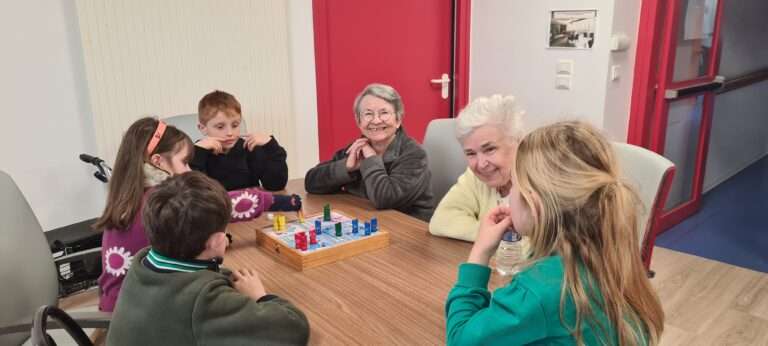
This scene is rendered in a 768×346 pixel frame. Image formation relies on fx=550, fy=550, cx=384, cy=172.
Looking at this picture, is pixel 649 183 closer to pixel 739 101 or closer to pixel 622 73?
pixel 622 73

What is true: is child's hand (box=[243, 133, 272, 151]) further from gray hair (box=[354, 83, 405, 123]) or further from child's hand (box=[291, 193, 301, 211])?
child's hand (box=[291, 193, 301, 211])

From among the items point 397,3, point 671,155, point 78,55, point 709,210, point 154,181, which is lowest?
point 709,210

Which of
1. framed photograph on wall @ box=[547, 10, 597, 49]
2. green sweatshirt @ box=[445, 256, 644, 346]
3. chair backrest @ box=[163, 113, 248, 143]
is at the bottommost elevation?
green sweatshirt @ box=[445, 256, 644, 346]

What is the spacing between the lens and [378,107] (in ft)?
7.16

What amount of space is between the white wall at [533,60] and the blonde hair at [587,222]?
228cm

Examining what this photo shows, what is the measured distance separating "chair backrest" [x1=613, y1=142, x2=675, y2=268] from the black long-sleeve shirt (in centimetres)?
146

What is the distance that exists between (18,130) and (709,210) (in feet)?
14.3

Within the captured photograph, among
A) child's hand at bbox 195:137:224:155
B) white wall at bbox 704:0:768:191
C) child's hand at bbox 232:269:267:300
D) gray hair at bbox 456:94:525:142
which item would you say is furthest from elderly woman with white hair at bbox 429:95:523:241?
white wall at bbox 704:0:768:191

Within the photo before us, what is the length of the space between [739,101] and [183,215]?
5.05m

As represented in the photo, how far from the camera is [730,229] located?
373 cm

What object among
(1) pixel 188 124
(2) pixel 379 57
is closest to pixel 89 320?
(1) pixel 188 124

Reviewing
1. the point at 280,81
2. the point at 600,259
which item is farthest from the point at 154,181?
the point at 280,81

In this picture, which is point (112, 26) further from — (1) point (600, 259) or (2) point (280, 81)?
(1) point (600, 259)

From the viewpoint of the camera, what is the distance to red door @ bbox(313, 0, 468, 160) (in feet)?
11.0
